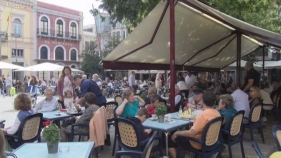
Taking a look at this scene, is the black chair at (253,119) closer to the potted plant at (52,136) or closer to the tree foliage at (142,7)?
the tree foliage at (142,7)

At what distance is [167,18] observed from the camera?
700 centimetres

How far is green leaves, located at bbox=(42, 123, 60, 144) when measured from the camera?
9.07 ft

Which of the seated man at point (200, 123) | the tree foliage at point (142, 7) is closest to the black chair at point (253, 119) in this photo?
the seated man at point (200, 123)

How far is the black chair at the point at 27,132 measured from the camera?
4.46 m

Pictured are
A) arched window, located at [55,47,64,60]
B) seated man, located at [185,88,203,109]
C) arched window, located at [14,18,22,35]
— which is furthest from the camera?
arched window, located at [55,47,64,60]

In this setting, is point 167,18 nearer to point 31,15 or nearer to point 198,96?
point 198,96

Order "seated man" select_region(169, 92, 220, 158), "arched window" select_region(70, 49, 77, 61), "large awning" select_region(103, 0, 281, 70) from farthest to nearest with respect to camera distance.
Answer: "arched window" select_region(70, 49, 77, 61)
"large awning" select_region(103, 0, 281, 70)
"seated man" select_region(169, 92, 220, 158)

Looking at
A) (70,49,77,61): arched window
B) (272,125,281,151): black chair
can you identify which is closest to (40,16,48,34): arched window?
(70,49,77,61): arched window

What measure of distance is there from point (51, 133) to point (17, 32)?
31.4m

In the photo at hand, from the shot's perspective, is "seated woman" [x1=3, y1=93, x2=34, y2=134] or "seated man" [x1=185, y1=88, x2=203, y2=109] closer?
"seated woman" [x1=3, y1=93, x2=34, y2=134]

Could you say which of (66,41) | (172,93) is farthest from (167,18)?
(66,41)

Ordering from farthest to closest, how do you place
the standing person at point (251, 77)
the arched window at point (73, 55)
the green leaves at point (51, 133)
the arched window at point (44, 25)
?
the arched window at point (73, 55) → the arched window at point (44, 25) → the standing person at point (251, 77) → the green leaves at point (51, 133)

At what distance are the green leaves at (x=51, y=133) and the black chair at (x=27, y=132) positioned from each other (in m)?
1.87

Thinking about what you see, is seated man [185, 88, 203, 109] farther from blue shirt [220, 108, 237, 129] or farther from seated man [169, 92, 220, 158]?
seated man [169, 92, 220, 158]
